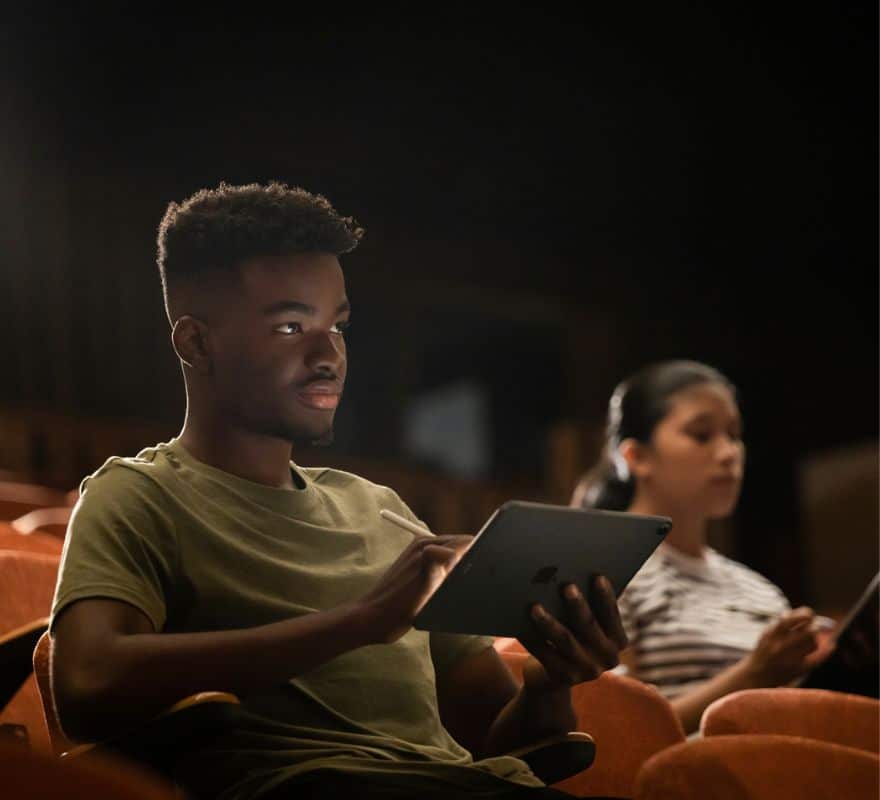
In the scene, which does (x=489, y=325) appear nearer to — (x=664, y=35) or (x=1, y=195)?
(x=664, y=35)

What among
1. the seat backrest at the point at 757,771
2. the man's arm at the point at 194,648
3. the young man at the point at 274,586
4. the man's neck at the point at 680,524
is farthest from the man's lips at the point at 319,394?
the man's neck at the point at 680,524

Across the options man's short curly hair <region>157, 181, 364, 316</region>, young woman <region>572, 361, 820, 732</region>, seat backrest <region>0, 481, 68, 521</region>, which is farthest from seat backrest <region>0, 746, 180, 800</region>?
seat backrest <region>0, 481, 68, 521</region>

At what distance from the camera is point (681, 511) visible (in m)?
1.46

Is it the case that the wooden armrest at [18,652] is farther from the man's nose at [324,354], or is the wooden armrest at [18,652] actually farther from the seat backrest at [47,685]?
the man's nose at [324,354]

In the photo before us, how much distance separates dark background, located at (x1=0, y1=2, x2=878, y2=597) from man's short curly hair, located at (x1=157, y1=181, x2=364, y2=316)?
1.8 inches

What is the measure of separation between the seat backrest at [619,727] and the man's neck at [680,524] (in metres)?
0.41

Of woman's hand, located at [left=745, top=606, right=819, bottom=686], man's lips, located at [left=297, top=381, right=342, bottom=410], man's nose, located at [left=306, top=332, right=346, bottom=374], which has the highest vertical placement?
man's nose, located at [left=306, top=332, right=346, bottom=374]

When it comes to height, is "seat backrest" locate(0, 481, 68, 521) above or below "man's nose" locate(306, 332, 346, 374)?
below

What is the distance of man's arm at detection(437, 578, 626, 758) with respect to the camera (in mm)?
745

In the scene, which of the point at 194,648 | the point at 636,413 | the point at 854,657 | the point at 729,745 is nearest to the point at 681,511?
the point at 636,413

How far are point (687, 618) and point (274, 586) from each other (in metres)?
0.74

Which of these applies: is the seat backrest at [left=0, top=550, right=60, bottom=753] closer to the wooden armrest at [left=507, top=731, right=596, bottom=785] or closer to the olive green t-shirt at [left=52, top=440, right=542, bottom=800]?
the olive green t-shirt at [left=52, top=440, right=542, bottom=800]

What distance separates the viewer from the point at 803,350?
12.0 ft

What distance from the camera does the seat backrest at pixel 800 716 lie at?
3.68 ft
